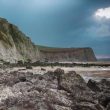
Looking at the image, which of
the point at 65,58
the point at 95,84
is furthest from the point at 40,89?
the point at 65,58

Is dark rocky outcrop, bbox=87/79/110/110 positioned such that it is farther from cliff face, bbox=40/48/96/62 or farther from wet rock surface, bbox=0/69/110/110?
cliff face, bbox=40/48/96/62

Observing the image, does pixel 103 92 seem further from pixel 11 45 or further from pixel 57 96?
pixel 11 45

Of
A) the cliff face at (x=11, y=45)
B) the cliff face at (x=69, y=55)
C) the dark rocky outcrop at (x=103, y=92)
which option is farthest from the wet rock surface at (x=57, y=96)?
the cliff face at (x=69, y=55)

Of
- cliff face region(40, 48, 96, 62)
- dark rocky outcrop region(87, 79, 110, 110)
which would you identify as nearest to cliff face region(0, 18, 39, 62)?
dark rocky outcrop region(87, 79, 110, 110)

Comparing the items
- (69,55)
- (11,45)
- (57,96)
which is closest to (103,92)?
(57,96)

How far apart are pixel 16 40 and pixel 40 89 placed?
76.4 metres

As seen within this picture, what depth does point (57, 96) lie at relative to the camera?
52.7ft

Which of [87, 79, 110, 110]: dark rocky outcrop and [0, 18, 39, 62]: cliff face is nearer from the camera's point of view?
[87, 79, 110, 110]: dark rocky outcrop

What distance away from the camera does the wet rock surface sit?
592 inches

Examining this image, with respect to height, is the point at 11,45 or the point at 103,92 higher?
the point at 11,45

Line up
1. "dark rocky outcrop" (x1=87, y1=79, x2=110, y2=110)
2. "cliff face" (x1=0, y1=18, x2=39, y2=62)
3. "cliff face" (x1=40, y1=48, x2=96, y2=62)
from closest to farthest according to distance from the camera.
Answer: "dark rocky outcrop" (x1=87, y1=79, x2=110, y2=110) < "cliff face" (x1=0, y1=18, x2=39, y2=62) < "cliff face" (x1=40, y1=48, x2=96, y2=62)

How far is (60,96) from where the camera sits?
642 inches

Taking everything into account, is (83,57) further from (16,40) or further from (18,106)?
(18,106)

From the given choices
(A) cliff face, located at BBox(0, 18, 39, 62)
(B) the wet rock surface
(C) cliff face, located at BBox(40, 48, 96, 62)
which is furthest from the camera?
(C) cliff face, located at BBox(40, 48, 96, 62)
